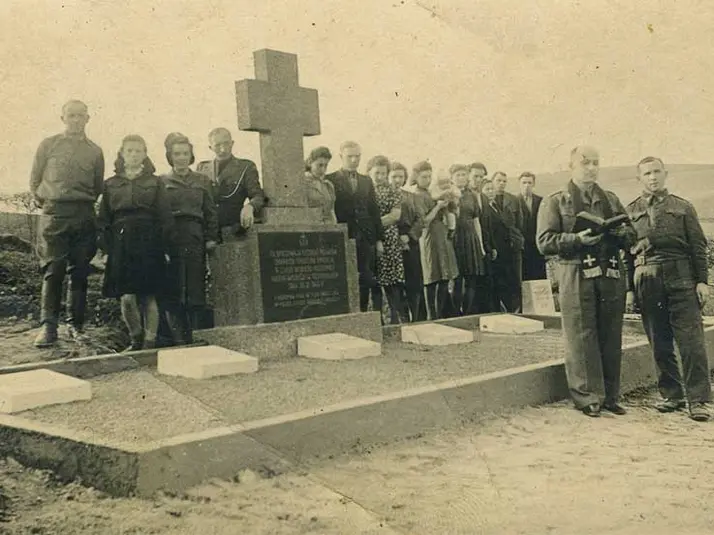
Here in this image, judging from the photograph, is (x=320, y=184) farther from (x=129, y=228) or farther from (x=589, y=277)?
(x=589, y=277)

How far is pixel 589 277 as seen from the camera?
487 centimetres

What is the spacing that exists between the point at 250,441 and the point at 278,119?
401 centimetres

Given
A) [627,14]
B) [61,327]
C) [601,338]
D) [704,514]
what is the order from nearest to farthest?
[704,514] < [601,338] < [61,327] < [627,14]

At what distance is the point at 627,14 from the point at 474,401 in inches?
198

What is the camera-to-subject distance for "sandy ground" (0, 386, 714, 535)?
109 inches

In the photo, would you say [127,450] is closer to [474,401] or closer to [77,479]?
[77,479]

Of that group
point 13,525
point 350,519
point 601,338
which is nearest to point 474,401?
point 601,338

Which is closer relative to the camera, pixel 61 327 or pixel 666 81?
pixel 61 327

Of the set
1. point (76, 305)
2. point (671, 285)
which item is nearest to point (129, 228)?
point (76, 305)

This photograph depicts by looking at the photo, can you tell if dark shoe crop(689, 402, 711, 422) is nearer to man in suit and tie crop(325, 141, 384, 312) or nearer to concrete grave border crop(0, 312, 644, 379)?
concrete grave border crop(0, 312, 644, 379)

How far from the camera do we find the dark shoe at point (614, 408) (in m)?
4.85

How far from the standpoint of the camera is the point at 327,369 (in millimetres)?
5332

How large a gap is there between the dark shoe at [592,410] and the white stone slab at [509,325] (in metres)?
2.77

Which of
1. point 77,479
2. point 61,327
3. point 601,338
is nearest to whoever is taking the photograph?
point 77,479
